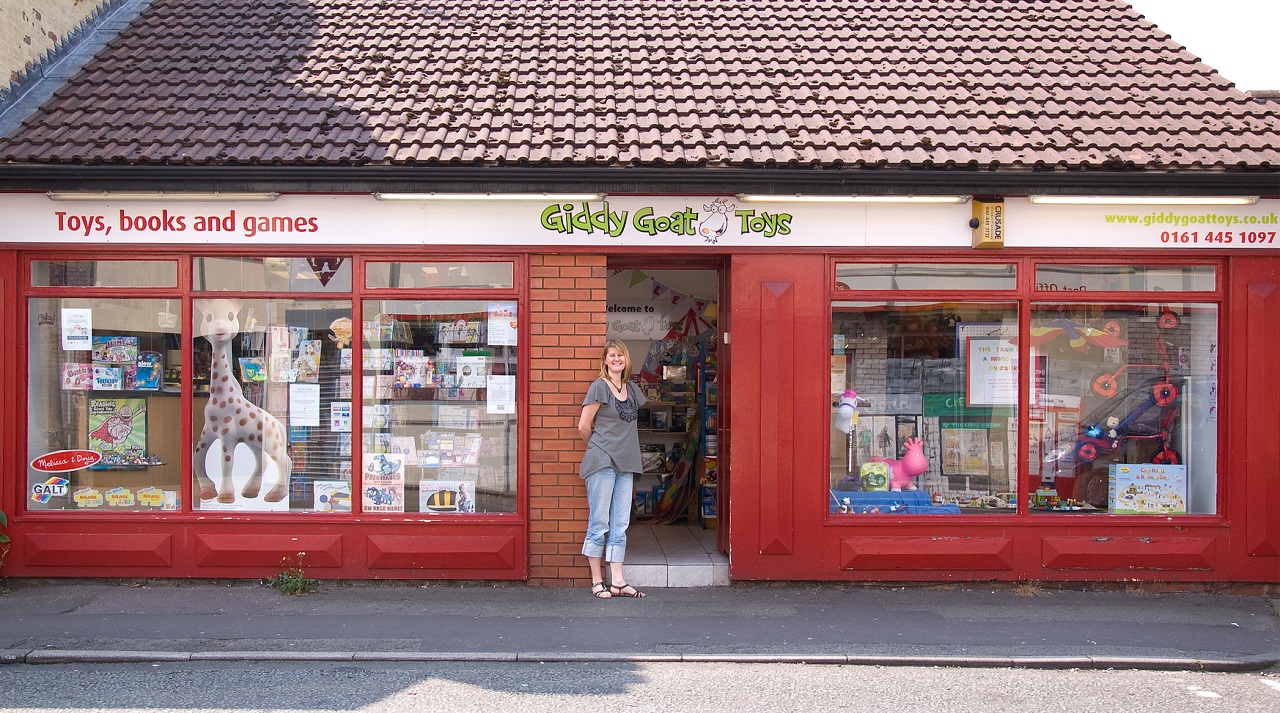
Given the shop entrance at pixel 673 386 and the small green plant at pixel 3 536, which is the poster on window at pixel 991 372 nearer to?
the shop entrance at pixel 673 386

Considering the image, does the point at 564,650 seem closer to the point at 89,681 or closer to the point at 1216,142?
the point at 89,681

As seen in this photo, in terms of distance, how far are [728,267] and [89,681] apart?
202 inches

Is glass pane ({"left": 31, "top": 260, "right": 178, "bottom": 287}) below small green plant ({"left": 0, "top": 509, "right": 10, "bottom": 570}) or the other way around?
the other way around

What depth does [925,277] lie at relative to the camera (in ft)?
24.8

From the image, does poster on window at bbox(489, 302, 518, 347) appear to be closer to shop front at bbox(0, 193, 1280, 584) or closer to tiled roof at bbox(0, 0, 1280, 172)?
shop front at bbox(0, 193, 1280, 584)

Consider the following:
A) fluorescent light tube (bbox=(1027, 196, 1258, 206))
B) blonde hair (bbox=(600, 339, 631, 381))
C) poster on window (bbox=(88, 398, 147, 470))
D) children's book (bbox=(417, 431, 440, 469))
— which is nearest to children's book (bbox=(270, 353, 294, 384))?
poster on window (bbox=(88, 398, 147, 470))

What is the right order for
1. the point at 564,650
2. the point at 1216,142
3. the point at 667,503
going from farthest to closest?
the point at 667,503
the point at 1216,142
the point at 564,650

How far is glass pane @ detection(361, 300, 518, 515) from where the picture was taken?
→ 7586 mm

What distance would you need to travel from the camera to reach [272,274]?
7.52 meters

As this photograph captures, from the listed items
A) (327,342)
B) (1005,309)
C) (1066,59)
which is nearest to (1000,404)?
A: (1005,309)

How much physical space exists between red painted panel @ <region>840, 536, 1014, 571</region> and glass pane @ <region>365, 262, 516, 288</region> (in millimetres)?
Answer: 3428

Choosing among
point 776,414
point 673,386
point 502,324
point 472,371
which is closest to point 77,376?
point 472,371

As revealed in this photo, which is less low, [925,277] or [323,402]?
Answer: [925,277]

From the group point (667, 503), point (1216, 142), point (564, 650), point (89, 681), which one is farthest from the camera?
point (667, 503)
